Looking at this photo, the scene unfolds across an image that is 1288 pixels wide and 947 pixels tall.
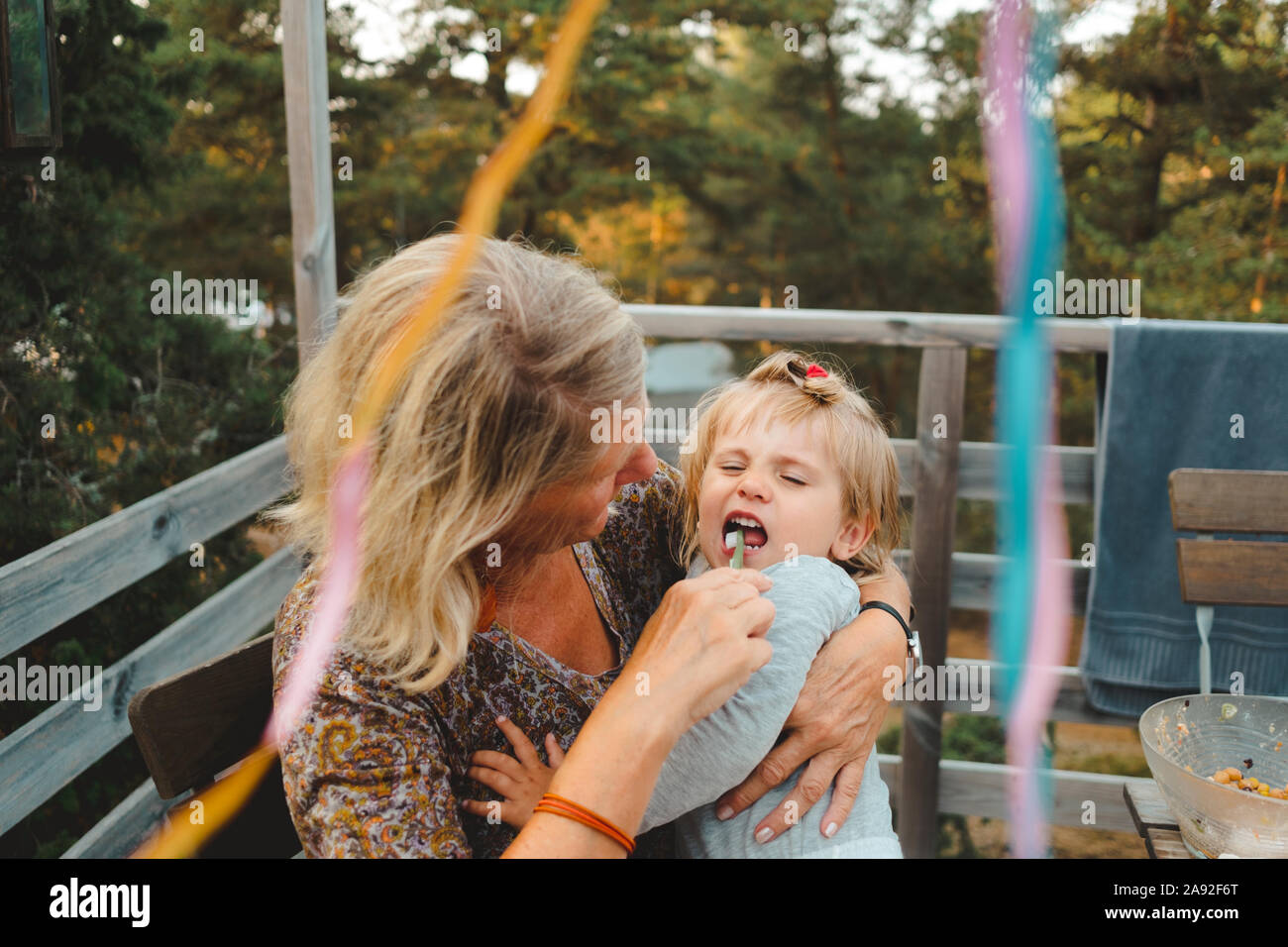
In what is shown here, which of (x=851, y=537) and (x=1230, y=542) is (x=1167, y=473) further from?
(x=851, y=537)

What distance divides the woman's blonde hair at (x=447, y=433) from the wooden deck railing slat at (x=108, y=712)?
2.62 feet

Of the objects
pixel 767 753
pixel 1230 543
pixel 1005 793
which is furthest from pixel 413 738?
pixel 1005 793

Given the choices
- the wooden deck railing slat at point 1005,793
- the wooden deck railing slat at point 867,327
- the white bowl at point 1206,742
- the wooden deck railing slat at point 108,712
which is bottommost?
the wooden deck railing slat at point 1005,793

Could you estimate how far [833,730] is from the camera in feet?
3.79

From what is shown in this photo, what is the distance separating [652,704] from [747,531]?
49 cm

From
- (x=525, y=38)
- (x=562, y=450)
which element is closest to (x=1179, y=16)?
(x=525, y=38)

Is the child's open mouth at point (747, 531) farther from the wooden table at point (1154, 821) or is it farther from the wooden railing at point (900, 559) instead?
the wooden railing at point (900, 559)

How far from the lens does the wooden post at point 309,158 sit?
6.98 ft

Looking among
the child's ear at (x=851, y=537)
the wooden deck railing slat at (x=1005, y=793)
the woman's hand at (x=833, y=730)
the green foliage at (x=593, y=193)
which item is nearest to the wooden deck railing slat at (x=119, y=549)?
the green foliage at (x=593, y=193)

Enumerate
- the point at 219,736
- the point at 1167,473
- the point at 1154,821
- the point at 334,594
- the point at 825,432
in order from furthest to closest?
the point at 1167,473, the point at 825,432, the point at 1154,821, the point at 219,736, the point at 334,594

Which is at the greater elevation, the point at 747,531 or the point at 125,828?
the point at 747,531

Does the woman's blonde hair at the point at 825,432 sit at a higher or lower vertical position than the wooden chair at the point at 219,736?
higher
